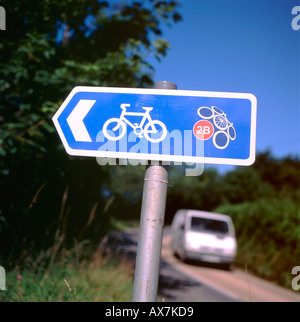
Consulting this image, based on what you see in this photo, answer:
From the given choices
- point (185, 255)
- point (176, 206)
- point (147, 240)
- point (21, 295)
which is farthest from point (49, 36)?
point (176, 206)

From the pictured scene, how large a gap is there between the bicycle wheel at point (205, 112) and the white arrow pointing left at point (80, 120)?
0.47 meters

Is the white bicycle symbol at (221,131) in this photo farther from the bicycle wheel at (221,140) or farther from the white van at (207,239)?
the white van at (207,239)

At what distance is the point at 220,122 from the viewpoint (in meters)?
1.24

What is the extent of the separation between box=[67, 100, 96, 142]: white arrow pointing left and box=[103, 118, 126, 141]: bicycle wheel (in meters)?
0.08

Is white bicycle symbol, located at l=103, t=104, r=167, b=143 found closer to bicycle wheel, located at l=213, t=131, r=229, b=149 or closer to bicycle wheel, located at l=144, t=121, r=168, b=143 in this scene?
bicycle wheel, located at l=144, t=121, r=168, b=143

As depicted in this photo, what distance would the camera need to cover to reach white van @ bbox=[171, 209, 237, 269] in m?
10.2

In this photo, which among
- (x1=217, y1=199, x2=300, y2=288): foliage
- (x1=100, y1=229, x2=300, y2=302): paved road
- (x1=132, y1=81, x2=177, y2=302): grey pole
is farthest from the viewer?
(x1=217, y1=199, x2=300, y2=288): foliage

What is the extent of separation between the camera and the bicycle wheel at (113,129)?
4.20 ft

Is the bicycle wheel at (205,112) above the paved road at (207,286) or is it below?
above

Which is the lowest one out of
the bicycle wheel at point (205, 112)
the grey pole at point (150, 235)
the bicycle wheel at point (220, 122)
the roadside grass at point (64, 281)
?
the roadside grass at point (64, 281)

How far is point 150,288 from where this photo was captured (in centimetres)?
116

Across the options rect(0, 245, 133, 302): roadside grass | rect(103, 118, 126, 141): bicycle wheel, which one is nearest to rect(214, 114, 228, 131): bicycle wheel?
rect(103, 118, 126, 141): bicycle wheel

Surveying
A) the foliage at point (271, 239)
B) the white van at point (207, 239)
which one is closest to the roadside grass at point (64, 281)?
the foliage at point (271, 239)

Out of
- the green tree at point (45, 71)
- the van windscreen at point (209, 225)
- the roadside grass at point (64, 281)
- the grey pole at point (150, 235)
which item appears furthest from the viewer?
the van windscreen at point (209, 225)
